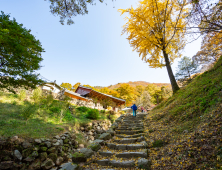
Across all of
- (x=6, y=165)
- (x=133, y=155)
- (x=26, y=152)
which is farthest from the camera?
(x=26, y=152)

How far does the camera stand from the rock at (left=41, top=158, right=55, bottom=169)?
4.34m

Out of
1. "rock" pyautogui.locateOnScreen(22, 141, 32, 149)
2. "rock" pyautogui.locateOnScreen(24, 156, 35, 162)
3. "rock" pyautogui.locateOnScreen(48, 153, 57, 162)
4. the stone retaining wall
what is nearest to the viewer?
the stone retaining wall

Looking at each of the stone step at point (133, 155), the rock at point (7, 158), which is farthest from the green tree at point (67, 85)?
the stone step at point (133, 155)

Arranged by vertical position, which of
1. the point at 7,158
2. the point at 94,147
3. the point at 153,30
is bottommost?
the point at 7,158

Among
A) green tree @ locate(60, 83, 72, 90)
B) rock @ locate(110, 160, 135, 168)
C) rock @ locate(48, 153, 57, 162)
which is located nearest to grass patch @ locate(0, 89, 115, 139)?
rock @ locate(48, 153, 57, 162)

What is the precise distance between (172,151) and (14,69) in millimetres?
7716

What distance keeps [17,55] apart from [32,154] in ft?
15.2

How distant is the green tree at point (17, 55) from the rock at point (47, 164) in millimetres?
4098

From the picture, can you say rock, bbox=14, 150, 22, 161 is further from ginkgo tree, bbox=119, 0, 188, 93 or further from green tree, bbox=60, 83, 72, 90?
green tree, bbox=60, 83, 72, 90

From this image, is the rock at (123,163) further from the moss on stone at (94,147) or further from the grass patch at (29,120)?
the grass patch at (29,120)

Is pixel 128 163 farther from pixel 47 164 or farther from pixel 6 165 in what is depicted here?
pixel 6 165

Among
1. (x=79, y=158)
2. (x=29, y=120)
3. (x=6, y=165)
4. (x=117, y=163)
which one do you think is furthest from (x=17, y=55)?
(x=117, y=163)

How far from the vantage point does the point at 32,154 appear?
4.42 metres

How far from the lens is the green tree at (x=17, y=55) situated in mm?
4645
